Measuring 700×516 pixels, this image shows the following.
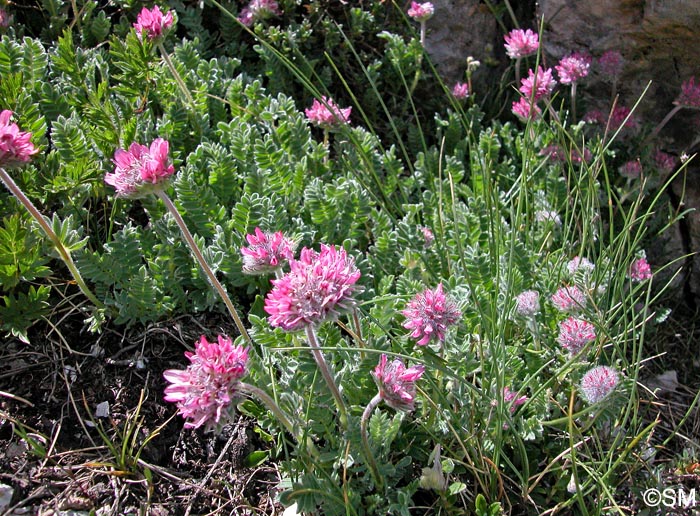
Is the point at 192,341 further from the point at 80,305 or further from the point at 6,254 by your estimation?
the point at 6,254

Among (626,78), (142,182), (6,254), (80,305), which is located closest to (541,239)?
(626,78)

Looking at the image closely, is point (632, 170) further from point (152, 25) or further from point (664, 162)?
point (152, 25)

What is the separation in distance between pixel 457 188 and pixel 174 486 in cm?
181

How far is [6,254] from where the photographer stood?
2.36 metres

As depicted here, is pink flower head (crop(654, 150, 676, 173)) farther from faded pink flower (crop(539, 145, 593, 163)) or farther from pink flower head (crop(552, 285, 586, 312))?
pink flower head (crop(552, 285, 586, 312))

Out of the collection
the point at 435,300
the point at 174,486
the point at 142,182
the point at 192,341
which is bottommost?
the point at 174,486

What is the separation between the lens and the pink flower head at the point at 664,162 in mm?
3330

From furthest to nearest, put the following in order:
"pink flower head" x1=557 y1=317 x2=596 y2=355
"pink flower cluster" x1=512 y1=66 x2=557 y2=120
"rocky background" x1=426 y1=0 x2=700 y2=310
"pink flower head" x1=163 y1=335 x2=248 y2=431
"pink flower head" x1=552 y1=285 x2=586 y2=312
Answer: "rocky background" x1=426 y1=0 x2=700 y2=310 → "pink flower cluster" x1=512 y1=66 x2=557 y2=120 → "pink flower head" x1=552 y1=285 x2=586 y2=312 → "pink flower head" x1=557 y1=317 x2=596 y2=355 → "pink flower head" x1=163 y1=335 x2=248 y2=431

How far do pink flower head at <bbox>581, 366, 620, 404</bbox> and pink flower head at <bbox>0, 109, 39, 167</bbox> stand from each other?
184 centimetres

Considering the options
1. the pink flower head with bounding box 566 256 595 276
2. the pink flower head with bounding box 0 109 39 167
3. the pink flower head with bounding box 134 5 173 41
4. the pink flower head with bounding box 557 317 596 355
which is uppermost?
the pink flower head with bounding box 134 5 173 41

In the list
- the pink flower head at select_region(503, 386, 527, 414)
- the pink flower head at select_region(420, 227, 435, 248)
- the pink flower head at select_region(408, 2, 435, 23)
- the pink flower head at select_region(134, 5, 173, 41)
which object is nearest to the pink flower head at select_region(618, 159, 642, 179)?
the pink flower head at select_region(420, 227, 435, 248)

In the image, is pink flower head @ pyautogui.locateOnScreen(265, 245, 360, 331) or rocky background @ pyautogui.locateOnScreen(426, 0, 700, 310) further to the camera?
rocky background @ pyautogui.locateOnScreen(426, 0, 700, 310)

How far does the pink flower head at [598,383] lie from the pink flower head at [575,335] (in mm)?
136

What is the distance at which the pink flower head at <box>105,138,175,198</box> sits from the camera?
1.95m
